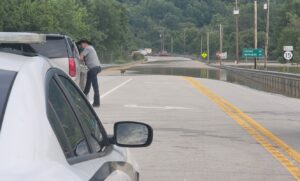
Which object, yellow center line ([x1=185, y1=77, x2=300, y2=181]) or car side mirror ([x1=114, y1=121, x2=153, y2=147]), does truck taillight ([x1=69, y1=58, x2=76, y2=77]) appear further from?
car side mirror ([x1=114, y1=121, x2=153, y2=147])

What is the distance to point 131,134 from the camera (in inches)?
183

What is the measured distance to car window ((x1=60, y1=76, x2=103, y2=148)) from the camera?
14.2 feet

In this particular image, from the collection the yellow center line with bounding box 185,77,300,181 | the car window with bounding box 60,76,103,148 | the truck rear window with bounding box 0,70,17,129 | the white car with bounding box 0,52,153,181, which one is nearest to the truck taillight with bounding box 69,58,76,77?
the yellow center line with bounding box 185,77,300,181

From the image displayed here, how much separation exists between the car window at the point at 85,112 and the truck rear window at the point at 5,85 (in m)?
0.77

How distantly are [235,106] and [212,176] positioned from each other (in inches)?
488

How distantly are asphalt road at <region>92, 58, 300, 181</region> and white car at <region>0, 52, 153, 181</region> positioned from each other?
4.61 meters

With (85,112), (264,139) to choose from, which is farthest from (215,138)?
(85,112)

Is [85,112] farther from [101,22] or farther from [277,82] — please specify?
[101,22]

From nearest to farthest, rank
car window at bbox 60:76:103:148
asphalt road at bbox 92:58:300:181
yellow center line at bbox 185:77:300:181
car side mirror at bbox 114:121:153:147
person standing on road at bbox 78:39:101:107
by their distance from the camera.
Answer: car window at bbox 60:76:103:148, car side mirror at bbox 114:121:153:147, asphalt road at bbox 92:58:300:181, yellow center line at bbox 185:77:300:181, person standing on road at bbox 78:39:101:107

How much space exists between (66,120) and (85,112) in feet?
2.61

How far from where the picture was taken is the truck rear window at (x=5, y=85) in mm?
3223

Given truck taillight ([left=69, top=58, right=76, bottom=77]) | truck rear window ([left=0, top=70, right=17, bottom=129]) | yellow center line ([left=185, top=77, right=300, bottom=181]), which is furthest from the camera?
truck taillight ([left=69, top=58, right=76, bottom=77])

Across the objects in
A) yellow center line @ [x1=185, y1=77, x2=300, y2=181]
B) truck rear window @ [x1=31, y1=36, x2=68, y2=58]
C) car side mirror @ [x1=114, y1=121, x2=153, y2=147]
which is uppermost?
truck rear window @ [x1=31, y1=36, x2=68, y2=58]

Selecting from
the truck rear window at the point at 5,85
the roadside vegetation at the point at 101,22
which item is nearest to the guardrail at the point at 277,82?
the roadside vegetation at the point at 101,22
